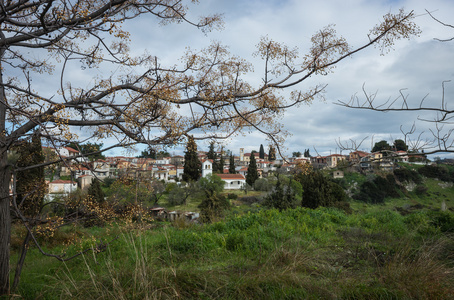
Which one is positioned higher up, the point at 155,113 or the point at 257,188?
the point at 155,113

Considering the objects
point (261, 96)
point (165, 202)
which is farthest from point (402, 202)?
point (261, 96)

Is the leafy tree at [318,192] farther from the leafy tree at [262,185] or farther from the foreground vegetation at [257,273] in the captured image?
the leafy tree at [262,185]

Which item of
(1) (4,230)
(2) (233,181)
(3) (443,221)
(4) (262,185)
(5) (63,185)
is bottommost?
(4) (262,185)

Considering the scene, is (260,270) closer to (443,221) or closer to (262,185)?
(443,221)

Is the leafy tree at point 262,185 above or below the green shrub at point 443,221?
below

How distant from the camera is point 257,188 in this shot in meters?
40.6

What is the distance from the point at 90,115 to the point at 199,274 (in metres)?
2.71

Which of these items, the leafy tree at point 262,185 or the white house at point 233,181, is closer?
the leafy tree at point 262,185

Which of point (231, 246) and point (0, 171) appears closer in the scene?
point (0, 171)

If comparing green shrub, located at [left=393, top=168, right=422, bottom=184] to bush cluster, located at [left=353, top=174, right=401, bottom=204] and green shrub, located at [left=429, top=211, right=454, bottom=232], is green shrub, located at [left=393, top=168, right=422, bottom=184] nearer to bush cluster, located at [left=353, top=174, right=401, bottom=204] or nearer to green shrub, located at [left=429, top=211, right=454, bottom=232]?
green shrub, located at [left=429, top=211, right=454, bottom=232]

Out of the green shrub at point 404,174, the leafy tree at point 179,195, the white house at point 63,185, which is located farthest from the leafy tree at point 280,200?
the leafy tree at point 179,195

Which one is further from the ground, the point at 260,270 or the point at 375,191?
the point at 260,270

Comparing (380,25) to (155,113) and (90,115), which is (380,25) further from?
(90,115)

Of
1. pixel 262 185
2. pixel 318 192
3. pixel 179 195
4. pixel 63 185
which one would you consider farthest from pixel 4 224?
pixel 262 185
